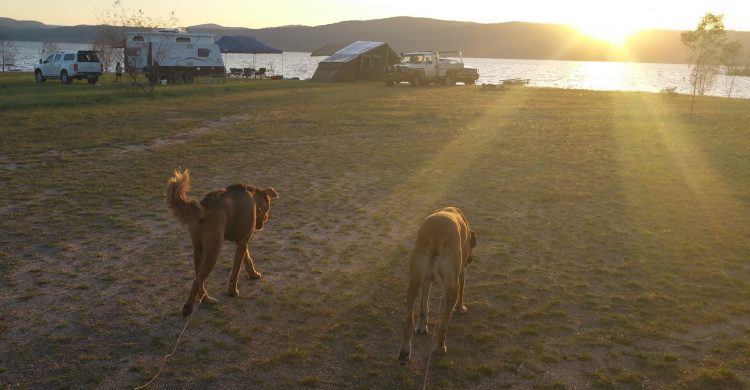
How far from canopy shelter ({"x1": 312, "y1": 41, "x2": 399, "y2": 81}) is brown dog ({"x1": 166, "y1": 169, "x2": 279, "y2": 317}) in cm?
3533

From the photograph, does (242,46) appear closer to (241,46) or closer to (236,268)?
(241,46)

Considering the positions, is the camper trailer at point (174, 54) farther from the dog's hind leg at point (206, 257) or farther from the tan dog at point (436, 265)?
the tan dog at point (436, 265)

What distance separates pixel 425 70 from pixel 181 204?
3360cm

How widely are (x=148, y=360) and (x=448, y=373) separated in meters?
2.23

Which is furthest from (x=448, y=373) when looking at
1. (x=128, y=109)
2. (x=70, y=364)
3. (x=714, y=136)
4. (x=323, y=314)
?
(x=128, y=109)

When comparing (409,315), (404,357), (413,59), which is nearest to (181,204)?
(409,315)

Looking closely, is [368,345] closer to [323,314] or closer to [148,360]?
[323,314]

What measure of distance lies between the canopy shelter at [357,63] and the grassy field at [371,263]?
1006 inches

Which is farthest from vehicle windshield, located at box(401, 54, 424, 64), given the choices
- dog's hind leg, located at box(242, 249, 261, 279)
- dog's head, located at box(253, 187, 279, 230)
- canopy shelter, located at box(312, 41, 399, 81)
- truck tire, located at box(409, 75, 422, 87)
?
dog's hind leg, located at box(242, 249, 261, 279)

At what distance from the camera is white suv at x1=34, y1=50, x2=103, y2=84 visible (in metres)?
32.2

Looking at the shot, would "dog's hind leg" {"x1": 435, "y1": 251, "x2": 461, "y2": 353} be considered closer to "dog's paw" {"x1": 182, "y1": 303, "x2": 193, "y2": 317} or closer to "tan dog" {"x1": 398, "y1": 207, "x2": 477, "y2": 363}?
"tan dog" {"x1": 398, "y1": 207, "x2": 477, "y2": 363}

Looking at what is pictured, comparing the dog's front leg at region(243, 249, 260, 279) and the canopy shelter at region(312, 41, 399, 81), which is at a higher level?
the canopy shelter at region(312, 41, 399, 81)

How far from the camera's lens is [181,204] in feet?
15.2

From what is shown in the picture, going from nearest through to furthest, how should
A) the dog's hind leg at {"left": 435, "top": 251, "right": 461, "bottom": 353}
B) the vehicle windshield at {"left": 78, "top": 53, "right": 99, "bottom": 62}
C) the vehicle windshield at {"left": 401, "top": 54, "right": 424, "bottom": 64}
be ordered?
the dog's hind leg at {"left": 435, "top": 251, "right": 461, "bottom": 353} < the vehicle windshield at {"left": 78, "top": 53, "right": 99, "bottom": 62} < the vehicle windshield at {"left": 401, "top": 54, "right": 424, "bottom": 64}
